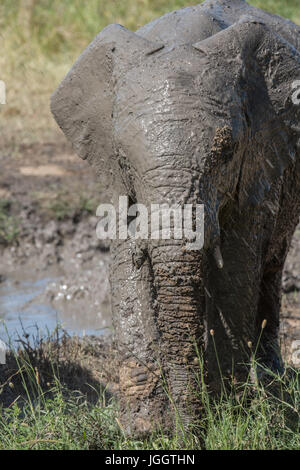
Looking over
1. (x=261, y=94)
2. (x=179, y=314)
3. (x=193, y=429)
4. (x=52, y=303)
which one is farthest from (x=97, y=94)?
(x=52, y=303)

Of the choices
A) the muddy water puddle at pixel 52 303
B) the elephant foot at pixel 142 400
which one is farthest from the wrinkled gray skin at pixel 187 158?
the muddy water puddle at pixel 52 303

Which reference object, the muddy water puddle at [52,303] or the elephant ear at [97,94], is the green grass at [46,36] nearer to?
the muddy water puddle at [52,303]

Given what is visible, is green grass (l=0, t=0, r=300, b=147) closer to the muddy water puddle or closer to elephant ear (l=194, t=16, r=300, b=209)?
the muddy water puddle

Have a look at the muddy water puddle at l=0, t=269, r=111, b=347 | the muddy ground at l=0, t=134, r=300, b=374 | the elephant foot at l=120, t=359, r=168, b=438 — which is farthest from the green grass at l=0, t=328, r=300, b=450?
the muddy water puddle at l=0, t=269, r=111, b=347

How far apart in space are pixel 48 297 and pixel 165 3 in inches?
254

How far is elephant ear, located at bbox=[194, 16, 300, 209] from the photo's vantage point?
3.60m

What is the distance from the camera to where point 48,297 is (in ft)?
22.4

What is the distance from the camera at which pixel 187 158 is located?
3188mm

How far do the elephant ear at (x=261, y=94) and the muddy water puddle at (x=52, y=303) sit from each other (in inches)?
100

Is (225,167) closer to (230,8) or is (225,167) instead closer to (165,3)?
(230,8)

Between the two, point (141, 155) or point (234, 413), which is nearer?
point (141, 155)

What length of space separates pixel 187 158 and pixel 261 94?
0.74 meters

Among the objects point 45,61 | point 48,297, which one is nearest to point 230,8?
point 48,297

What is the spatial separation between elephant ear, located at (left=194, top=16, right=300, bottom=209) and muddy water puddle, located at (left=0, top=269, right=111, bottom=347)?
2.54m
